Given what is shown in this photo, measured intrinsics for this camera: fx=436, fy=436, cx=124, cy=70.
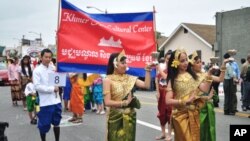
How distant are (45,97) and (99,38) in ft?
4.64

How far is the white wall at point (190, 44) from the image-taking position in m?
36.2

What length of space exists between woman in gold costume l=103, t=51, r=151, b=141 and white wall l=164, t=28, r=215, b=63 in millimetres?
29259

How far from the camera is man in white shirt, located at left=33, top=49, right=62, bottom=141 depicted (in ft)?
A: 24.7

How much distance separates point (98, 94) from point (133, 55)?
272 inches

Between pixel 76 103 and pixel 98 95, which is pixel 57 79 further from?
pixel 98 95

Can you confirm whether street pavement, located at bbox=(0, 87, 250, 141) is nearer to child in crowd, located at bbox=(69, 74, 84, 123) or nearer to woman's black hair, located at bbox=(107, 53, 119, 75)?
child in crowd, located at bbox=(69, 74, 84, 123)

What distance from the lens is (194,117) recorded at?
5520mm

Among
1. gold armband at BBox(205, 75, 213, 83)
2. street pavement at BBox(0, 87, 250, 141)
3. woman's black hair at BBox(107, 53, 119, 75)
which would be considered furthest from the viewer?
street pavement at BBox(0, 87, 250, 141)

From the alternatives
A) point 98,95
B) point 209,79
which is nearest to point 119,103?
point 209,79

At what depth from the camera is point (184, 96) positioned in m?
5.55

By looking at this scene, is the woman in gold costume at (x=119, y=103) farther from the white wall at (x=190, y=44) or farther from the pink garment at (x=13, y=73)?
the white wall at (x=190, y=44)

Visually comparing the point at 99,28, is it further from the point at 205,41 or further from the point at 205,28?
the point at 205,28

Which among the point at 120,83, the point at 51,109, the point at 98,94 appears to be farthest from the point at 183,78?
the point at 98,94

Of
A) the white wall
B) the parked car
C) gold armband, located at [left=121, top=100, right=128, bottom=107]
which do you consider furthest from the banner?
the white wall
